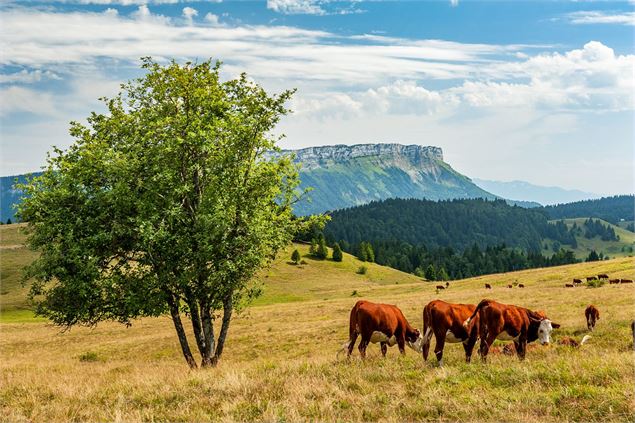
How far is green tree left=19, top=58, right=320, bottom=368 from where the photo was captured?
2014 cm

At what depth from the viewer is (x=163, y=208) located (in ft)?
70.2

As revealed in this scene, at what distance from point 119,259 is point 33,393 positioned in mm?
9347

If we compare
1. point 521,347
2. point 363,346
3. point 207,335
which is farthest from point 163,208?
point 521,347

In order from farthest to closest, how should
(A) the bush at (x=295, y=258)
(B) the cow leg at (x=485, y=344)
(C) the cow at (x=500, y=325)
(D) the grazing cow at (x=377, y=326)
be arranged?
(A) the bush at (x=295, y=258)
(D) the grazing cow at (x=377, y=326)
(C) the cow at (x=500, y=325)
(B) the cow leg at (x=485, y=344)

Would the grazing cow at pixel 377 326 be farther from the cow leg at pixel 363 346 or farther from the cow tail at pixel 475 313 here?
the cow tail at pixel 475 313

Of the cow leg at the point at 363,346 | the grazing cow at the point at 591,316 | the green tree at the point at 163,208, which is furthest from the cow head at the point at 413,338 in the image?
the grazing cow at the point at 591,316

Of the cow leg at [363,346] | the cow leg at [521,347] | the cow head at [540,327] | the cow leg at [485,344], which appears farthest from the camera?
the cow leg at [363,346]

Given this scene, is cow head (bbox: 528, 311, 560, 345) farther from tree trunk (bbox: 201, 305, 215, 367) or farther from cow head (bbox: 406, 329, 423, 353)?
tree trunk (bbox: 201, 305, 215, 367)

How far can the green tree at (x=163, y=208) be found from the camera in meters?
20.1

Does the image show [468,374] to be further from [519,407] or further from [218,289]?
[218,289]

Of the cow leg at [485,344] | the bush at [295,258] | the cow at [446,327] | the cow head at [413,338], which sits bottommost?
the bush at [295,258]

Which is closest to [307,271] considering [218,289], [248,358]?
[248,358]

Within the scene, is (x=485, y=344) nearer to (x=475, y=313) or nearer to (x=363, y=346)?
(x=475, y=313)

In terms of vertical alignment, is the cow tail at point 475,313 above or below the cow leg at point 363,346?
above
